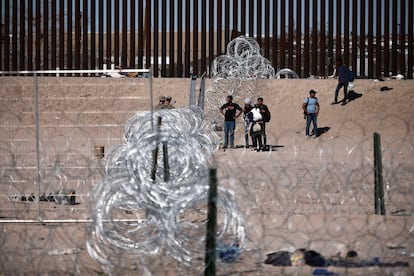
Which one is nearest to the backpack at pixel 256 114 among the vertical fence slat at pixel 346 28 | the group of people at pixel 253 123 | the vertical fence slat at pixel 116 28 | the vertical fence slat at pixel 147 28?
the group of people at pixel 253 123

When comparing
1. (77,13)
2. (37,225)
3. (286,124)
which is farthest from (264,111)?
(77,13)

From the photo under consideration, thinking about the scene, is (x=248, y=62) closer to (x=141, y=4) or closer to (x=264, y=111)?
(x=141, y=4)

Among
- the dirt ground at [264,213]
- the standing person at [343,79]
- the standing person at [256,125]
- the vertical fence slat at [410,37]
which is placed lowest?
the dirt ground at [264,213]

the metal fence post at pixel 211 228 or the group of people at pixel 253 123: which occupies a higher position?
the group of people at pixel 253 123

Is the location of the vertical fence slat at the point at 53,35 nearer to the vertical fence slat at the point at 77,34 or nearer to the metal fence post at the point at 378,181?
the vertical fence slat at the point at 77,34

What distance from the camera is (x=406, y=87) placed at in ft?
85.7

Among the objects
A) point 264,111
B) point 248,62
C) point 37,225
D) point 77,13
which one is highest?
point 77,13

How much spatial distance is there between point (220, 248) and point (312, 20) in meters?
24.7

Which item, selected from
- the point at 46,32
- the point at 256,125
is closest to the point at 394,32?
the point at 46,32

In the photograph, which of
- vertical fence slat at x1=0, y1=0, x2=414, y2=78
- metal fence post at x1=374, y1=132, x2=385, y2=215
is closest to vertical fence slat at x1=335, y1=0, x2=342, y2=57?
vertical fence slat at x1=0, y1=0, x2=414, y2=78

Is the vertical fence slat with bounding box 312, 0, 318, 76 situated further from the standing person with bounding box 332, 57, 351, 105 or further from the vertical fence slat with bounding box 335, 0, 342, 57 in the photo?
the standing person with bounding box 332, 57, 351, 105

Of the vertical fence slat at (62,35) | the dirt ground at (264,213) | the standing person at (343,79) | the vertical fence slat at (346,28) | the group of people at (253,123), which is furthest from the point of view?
the vertical fence slat at (62,35)

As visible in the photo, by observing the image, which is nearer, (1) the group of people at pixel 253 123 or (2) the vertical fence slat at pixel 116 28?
(1) the group of people at pixel 253 123

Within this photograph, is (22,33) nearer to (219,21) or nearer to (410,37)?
(219,21)
